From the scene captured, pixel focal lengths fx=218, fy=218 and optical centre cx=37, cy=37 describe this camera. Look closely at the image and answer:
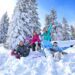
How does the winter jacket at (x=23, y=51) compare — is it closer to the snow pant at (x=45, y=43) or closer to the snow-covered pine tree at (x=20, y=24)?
the snow pant at (x=45, y=43)

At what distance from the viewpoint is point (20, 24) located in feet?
109

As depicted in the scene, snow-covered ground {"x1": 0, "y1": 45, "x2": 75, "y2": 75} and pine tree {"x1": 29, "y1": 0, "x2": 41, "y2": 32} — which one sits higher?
pine tree {"x1": 29, "y1": 0, "x2": 41, "y2": 32}

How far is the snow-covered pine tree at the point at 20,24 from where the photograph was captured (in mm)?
32875

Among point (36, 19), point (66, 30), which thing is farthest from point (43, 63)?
point (66, 30)

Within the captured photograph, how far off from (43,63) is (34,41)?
4.65 m

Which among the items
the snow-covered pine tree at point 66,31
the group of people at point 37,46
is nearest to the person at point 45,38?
the group of people at point 37,46

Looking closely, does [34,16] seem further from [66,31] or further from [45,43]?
[45,43]

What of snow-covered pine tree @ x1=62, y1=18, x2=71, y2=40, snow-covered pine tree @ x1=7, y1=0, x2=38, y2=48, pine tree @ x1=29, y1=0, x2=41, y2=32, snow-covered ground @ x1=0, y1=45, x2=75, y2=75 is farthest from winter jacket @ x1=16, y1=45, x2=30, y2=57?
snow-covered pine tree @ x1=62, y1=18, x2=71, y2=40

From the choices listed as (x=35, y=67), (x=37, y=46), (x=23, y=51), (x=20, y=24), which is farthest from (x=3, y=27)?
(x=35, y=67)

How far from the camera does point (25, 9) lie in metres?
34.6

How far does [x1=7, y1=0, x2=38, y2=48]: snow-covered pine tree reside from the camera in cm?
3288

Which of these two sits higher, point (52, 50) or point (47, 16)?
point (47, 16)

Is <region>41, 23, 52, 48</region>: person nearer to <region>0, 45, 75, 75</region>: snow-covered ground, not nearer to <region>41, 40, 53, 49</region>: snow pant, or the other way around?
<region>41, 40, 53, 49</region>: snow pant

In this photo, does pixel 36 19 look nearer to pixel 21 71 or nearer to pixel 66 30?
pixel 66 30
